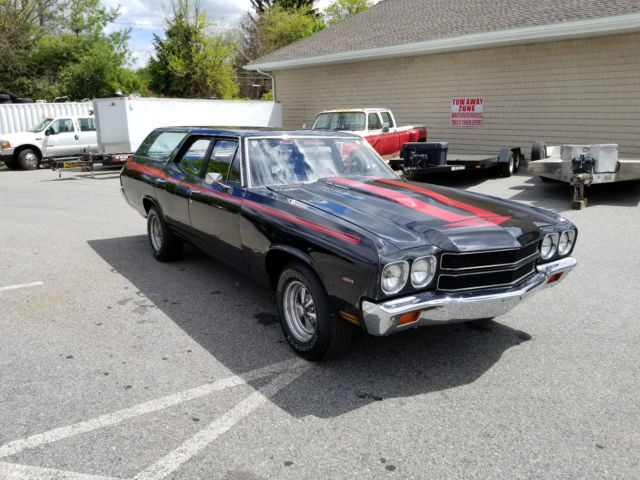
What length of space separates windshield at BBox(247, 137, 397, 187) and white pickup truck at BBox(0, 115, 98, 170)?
1473 cm

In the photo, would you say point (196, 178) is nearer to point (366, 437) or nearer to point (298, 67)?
point (366, 437)

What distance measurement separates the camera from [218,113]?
18.3 meters

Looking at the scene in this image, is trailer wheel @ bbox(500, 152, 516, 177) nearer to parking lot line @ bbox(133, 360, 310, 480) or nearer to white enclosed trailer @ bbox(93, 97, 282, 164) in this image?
white enclosed trailer @ bbox(93, 97, 282, 164)

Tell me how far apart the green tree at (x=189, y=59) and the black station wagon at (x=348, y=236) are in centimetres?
2463

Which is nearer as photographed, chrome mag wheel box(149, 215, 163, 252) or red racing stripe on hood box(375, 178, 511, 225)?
red racing stripe on hood box(375, 178, 511, 225)

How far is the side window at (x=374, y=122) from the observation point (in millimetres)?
12388

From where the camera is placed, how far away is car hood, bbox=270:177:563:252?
323 cm

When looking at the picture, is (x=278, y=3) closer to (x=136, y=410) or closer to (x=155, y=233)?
(x=155, y=233)

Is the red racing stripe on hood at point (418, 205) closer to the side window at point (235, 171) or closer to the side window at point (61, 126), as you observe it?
the side window at point (235, 171)

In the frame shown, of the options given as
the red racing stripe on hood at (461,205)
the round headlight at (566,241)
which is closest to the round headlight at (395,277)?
the red racing stripe on hood at (461,205)

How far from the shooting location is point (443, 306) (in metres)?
3.05

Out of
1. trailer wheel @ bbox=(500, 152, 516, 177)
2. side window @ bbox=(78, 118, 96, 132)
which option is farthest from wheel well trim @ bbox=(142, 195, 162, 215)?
side window @ bbox=(78, 118, 96, 132)

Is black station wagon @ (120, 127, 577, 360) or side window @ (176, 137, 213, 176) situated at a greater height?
side window @ (176, 137, 213, 176)

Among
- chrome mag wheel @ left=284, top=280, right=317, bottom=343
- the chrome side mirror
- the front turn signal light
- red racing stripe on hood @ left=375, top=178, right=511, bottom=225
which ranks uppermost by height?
the chrome side mirror
